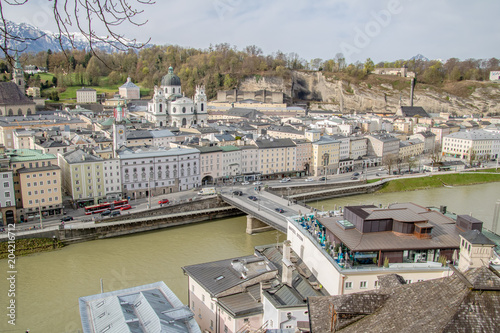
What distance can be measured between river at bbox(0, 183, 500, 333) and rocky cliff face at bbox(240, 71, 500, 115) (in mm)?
32257

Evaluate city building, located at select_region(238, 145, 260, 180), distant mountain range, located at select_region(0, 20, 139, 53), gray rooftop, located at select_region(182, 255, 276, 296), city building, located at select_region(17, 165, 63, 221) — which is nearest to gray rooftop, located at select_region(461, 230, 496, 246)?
gray rooftop, located at select_region(182, 255, 276, 296)

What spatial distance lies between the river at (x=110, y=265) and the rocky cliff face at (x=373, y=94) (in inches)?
1270

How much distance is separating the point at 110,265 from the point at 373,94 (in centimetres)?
4281

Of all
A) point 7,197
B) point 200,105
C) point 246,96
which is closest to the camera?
point 7,197

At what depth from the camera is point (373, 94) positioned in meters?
49.5

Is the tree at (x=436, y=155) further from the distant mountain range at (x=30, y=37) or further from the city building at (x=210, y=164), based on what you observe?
the distant mountain range at (x=30, y=37)

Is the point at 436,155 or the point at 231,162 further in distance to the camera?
the point at 436,155

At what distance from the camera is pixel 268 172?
23.4 m

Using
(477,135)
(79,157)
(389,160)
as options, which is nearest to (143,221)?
(79,157)

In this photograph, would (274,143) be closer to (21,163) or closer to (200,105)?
(200,105)

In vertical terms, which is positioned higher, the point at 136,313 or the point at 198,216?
the point at 136,313

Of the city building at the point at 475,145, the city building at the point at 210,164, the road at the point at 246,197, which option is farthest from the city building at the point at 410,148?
the city building at the point at 210,164

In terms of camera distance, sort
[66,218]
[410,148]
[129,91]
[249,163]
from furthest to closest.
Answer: [129,91], [410,148], [249,163], [66,218]

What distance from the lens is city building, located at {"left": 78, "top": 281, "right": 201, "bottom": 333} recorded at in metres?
6.23
